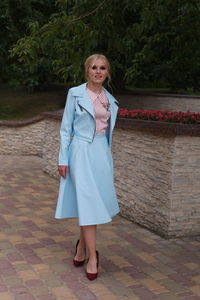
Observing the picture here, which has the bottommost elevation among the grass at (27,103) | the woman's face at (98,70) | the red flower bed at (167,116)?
the grass at (27,103)

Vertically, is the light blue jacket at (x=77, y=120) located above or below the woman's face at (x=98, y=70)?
below

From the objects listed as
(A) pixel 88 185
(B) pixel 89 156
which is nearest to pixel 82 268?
(A) pixel 88 185

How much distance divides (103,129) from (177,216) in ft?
5.58

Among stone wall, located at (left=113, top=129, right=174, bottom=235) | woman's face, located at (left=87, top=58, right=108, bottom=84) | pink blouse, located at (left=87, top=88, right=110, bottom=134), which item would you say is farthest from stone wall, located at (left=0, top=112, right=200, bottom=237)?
woman's face, located at (left=87, top=58, right=108, bottom=84)

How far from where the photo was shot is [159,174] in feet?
17.1

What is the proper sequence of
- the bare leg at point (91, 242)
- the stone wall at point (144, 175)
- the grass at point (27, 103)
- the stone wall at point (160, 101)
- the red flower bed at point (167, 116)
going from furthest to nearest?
the grass at point (27, 103) → the stone wall at point (160, 101) → the red flower bed at point (167, 116) → the stone wall at point (144, 175) → the bare leg at point (91, 242)

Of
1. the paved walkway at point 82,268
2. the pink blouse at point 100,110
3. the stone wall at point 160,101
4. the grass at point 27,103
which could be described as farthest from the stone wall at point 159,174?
the grass at point 27,103

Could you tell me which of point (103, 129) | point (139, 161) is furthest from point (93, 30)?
point (103, 129)

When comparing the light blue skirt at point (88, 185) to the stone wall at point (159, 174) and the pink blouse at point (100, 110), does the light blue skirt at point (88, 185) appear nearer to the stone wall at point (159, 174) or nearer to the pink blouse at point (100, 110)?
the pink blouse at point (100, 110)

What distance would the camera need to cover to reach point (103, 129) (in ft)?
13.0

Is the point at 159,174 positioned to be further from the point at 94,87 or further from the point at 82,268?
the point at 94,87

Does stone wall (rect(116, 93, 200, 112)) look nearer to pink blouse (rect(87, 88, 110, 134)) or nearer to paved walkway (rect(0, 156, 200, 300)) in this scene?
paved walkway (rect(0, 156, 200, 300))

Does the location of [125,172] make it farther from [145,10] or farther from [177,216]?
[145,10]

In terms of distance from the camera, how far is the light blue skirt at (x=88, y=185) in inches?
150
